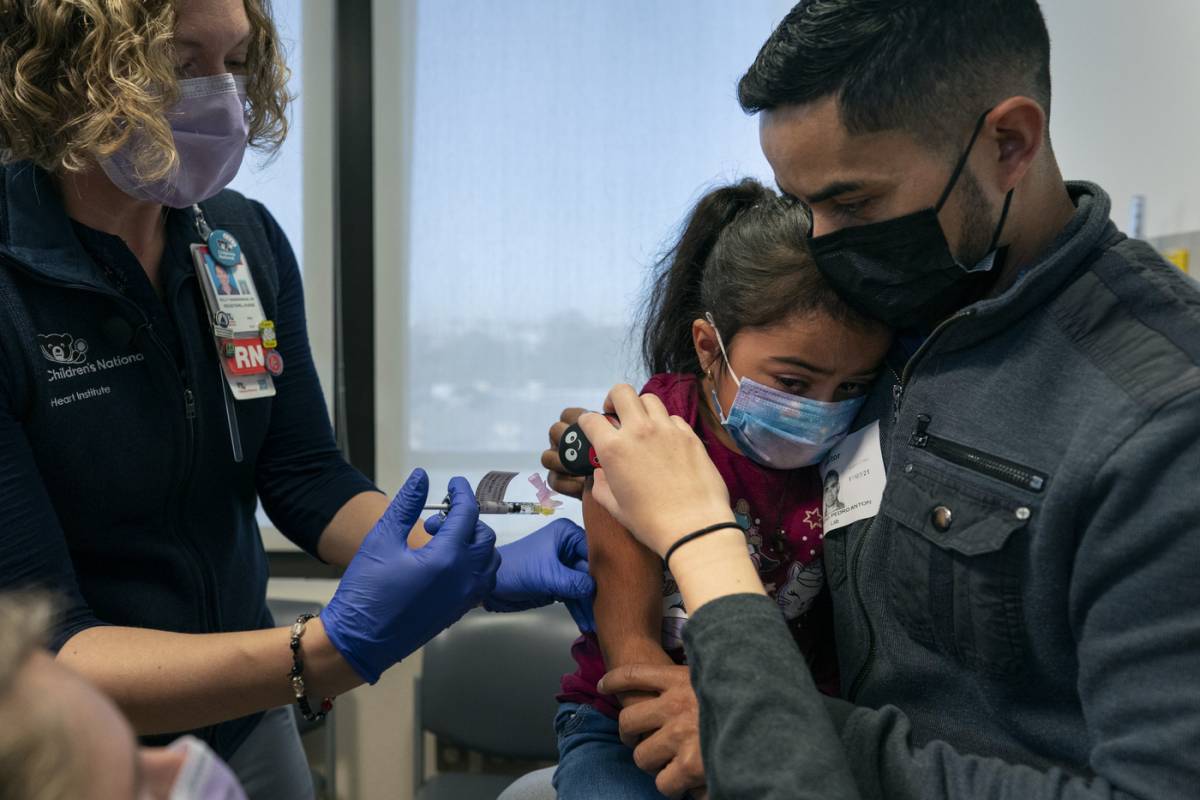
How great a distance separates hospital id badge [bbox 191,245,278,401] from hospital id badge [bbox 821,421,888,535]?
3.12ft

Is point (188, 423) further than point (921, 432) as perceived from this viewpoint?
Yes

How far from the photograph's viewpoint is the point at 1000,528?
37.5 inches

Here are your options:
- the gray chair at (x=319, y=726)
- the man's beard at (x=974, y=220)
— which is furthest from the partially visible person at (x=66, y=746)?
the gray chair at (x=319, y=726)

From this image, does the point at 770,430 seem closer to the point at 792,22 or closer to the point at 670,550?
the point at 670,550

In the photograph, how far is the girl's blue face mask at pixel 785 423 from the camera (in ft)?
4.44

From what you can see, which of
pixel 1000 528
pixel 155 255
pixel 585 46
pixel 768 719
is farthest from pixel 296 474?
pixel 585 46

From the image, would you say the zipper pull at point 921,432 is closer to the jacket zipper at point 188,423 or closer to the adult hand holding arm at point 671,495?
the adult hand holding arm at point 671,495

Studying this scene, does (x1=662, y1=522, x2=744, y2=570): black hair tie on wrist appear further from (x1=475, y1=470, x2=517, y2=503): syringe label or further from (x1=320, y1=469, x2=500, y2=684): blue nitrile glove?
(x1=475, y1=470, x2=517, y2=503): syringe label

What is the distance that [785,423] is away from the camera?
1.36 meters

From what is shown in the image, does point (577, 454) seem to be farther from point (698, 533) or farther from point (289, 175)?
point (289, 175)

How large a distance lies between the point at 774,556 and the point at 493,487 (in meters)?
0.50

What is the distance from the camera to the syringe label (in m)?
1.58

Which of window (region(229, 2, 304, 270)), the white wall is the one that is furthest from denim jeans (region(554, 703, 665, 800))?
the white wall

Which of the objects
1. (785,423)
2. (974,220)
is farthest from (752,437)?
(974,220)
